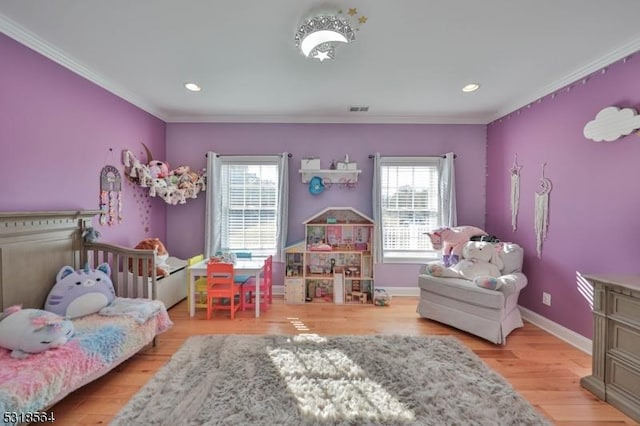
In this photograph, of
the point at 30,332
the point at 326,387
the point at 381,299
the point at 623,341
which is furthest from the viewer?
the point at 381,299

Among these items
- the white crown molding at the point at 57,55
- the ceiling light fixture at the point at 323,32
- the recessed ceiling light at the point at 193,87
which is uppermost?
the recessed ceiling light at the point at 193,87

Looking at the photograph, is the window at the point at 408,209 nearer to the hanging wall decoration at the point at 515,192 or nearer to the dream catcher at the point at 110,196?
the hanging wall decoration at the point at 515,192

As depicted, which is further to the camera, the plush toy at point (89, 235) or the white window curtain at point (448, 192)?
the white window curtain at point (448, 192)

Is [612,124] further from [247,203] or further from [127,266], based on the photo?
[127,266]

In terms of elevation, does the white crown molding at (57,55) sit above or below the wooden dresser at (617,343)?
above

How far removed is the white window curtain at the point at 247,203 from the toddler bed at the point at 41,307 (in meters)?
1.44

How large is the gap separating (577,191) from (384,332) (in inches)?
88.8

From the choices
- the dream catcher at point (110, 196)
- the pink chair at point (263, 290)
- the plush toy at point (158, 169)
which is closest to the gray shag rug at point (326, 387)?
the pink chair at point (263, 290)

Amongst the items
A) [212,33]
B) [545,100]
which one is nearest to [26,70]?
[212,33]

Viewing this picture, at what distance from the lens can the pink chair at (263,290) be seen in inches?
131

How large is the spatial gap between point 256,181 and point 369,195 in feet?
5.40

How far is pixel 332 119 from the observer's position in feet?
12.2

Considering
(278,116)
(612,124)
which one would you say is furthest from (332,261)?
(612,124)

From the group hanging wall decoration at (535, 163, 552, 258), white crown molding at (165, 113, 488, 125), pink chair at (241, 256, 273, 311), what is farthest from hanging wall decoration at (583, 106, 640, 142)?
pink chair at (241, 256, 273, 311)
